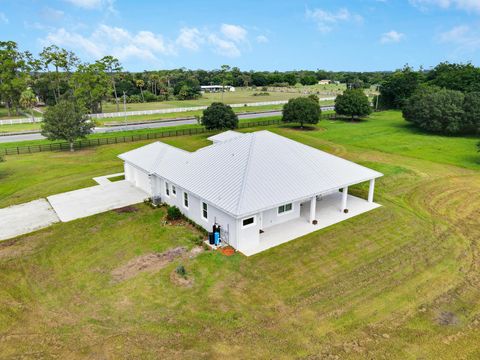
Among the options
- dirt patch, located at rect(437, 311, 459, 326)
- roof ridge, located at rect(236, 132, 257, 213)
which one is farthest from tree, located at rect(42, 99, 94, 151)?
dirt patch, located at rect(437, 311, 459, 326)

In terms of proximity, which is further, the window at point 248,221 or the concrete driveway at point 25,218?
the concrete driveway at point 25,218

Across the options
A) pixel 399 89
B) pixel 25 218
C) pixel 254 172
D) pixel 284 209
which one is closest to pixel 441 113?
pixel 399 89

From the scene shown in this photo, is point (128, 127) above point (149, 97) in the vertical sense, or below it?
below

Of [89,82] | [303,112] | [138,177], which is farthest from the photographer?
[89,82]

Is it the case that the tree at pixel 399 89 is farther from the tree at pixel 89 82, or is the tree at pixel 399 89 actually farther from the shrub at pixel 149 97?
the shrub at pixel 149 97

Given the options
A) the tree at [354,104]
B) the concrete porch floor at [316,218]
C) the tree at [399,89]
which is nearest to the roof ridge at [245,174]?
the concrete porch floor at [316,218]

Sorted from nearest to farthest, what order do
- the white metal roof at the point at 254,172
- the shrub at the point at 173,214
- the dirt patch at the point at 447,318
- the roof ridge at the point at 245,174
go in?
1. the dirt patch at the point at 447,318
2. the roof ridge at the point at 245,174
3. the white metal roof at the point at 254,172
4. the shrub at the point at 173,214

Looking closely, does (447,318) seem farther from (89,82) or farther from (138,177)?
(89,82)
